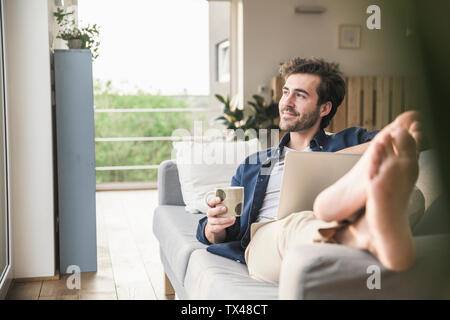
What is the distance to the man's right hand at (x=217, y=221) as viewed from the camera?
150cm

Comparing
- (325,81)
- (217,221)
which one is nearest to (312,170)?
(217,221)

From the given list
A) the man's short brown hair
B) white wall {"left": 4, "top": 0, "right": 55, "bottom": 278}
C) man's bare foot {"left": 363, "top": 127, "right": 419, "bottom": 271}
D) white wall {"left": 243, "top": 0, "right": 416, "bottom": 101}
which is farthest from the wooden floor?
white wall {"left": 243, "top": 0, "right": 416, "bottom": 101}

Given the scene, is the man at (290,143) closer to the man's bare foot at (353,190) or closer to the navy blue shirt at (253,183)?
the navy blue shirt at (253,183)

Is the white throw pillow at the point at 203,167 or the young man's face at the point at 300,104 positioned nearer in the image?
the young man's face at the point at 300,104

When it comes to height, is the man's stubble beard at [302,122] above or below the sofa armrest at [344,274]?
above

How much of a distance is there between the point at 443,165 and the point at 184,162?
237 centimetres

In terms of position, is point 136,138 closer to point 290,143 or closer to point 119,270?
point 119,270

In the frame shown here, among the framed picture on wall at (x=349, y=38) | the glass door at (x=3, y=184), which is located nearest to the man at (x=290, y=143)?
the glass door at (x=3, y=184)

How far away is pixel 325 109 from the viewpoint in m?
1.83

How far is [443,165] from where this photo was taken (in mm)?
163

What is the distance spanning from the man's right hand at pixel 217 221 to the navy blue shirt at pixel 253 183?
32mm
